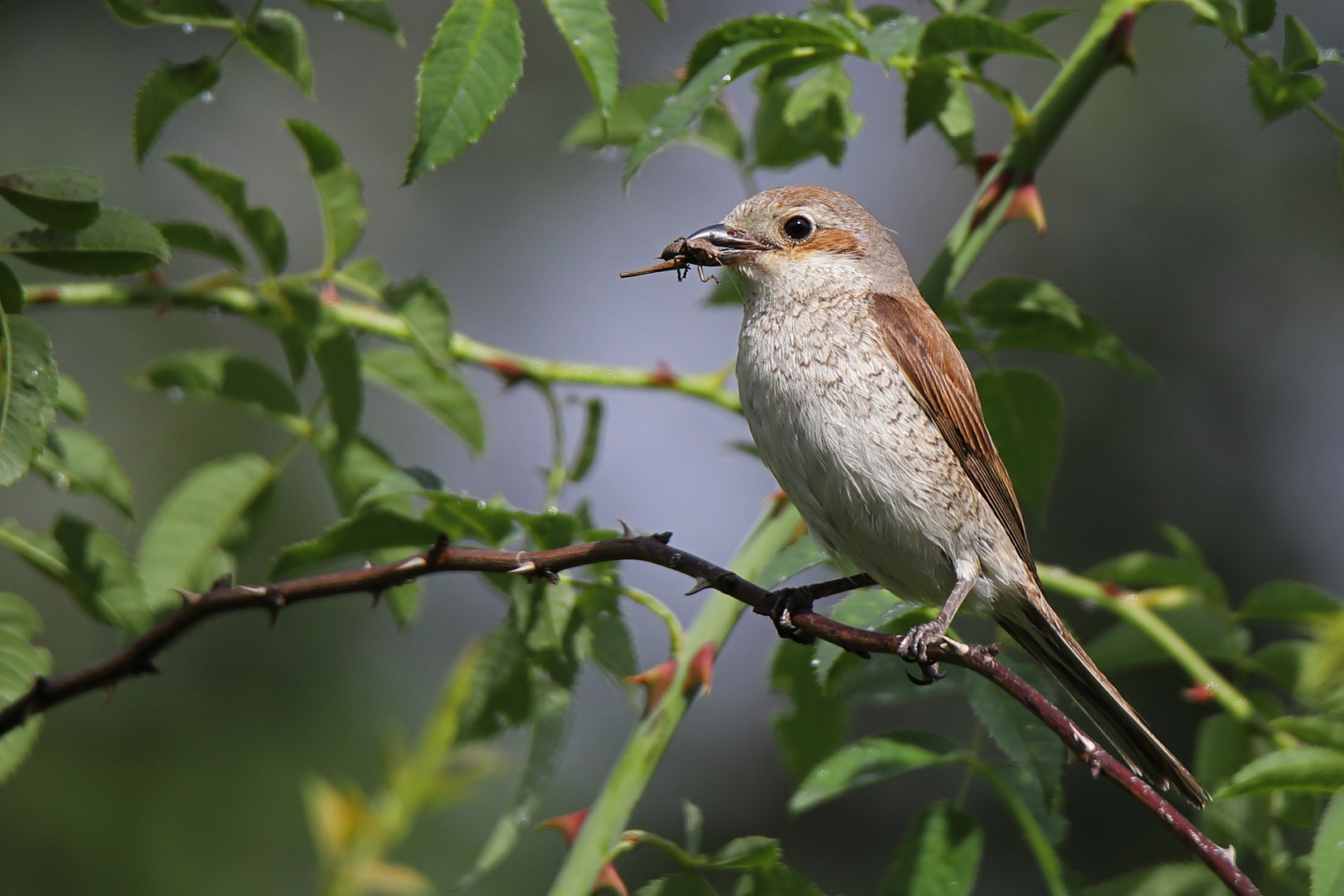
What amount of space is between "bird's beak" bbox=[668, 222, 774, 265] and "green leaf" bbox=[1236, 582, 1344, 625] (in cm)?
153

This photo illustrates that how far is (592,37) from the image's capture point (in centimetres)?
219

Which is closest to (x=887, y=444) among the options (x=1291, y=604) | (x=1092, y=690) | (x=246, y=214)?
(x=1092, y=690)

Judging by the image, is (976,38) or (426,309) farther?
(426,309)

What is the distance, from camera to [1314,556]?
7250mm

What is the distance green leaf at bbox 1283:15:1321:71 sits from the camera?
7.70 ft

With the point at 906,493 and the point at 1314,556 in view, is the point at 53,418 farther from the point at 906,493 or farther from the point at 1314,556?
the point at 1314,556

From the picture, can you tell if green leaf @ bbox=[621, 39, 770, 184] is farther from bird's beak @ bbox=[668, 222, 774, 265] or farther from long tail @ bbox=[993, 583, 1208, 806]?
long tail @ bbox=[993, 583, 1208, 806]

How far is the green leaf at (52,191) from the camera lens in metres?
1.95

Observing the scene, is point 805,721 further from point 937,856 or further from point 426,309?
point 426,309

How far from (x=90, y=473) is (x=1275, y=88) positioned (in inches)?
103

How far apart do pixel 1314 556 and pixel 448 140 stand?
6.87m

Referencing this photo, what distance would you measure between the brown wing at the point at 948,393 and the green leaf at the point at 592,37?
1121mm

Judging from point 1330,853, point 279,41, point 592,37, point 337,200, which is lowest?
point 1330,853

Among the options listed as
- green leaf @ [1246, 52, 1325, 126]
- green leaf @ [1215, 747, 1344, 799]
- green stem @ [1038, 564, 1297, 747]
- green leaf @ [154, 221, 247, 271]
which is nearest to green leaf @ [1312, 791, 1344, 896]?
green leaf @ [1215, 747, 1344, 799]
